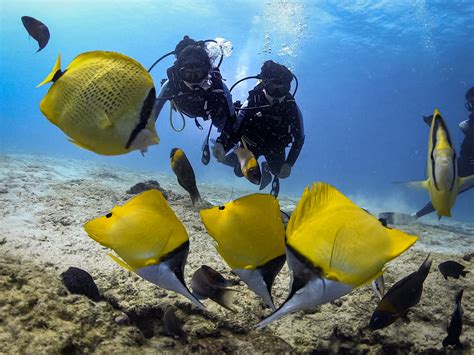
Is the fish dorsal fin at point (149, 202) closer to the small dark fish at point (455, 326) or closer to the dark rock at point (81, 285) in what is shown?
the dark rock at point (81, 285)

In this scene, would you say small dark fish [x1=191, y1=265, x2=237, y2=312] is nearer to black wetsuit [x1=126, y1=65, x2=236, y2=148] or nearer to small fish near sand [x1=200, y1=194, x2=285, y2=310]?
small fish near sand [x1=200, y1=194, x2=285, y2=310]

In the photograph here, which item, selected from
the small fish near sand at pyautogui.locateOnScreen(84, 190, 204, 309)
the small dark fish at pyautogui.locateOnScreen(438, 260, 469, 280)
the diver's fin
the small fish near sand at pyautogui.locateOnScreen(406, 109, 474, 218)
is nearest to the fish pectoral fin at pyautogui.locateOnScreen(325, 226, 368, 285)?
the small fish near sand at pyautogui.locateOnScreen(84, 190, 204, 309)

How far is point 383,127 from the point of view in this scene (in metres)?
89.9

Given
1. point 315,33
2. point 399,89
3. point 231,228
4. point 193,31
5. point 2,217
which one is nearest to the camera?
point 231,228

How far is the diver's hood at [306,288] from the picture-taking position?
114 centimetres

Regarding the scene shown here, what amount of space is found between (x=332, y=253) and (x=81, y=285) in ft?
6.48

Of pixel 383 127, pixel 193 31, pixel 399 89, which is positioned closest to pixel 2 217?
pixel 193 31

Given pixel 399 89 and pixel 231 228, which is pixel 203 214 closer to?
pixel 231 228

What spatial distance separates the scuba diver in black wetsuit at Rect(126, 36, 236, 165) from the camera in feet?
17.1

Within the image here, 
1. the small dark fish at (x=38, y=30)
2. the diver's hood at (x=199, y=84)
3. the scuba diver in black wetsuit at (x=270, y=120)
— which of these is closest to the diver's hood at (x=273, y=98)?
the scuba diver in black wetsuit at (x=270, y=120)

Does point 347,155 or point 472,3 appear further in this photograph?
point 347,155

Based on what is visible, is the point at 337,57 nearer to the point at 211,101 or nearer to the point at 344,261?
the point at 211,101

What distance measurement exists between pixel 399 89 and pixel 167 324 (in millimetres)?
69388

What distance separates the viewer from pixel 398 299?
190 centimetres
